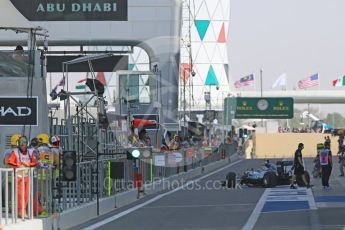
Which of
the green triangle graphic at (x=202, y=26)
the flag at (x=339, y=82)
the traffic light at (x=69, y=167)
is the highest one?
the green triangle graphic at (x=202, y=26)

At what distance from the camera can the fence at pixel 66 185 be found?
1673 centimetres

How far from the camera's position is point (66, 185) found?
20.6m

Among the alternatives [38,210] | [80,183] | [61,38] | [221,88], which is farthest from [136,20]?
[221,88]

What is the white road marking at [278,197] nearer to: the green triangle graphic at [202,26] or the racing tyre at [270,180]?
the racing tyre at [270,180]

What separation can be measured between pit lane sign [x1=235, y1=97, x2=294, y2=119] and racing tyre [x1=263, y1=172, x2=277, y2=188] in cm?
5664

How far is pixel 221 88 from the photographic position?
445 ft

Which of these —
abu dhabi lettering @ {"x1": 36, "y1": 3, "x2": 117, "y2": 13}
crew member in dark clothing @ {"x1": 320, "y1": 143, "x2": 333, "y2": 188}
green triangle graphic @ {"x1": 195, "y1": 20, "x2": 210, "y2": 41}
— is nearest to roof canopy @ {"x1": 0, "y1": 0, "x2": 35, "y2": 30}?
abu dhabi lettering @ {"x1": 36, "y1": 3, "x2": 117, "y2": 13}

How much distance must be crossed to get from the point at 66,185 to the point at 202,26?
116 m

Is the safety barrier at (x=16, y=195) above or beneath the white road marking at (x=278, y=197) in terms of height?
above

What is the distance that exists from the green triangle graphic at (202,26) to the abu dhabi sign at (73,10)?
95.0 meters

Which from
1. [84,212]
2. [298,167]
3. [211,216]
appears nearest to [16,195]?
[84,212]

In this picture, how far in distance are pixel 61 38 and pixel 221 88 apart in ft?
315

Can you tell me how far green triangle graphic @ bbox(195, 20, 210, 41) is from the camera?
13488 cm

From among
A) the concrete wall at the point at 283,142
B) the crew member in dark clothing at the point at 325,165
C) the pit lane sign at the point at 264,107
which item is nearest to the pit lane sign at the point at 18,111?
the crew member in dark clothing at the point at 325,165
